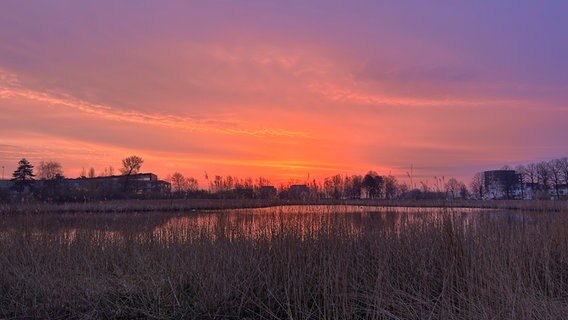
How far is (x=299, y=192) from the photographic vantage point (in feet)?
36.8

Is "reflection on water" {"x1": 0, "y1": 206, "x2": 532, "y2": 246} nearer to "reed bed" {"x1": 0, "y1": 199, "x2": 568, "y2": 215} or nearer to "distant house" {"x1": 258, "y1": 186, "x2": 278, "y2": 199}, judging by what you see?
"reed bed" {"x1": 0, "y1": 199, "x2": 568, "y2": 215}

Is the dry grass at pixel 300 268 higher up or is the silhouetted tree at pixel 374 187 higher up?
the silhouetted tree at pixel 374 187

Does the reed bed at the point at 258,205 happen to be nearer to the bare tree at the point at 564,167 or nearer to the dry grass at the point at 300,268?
the dry grass at the point at 300,268

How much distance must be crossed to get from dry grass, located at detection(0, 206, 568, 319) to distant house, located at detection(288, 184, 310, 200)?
111 centimetres

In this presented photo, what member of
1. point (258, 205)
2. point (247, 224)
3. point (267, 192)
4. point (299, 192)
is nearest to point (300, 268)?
point (247, 224)

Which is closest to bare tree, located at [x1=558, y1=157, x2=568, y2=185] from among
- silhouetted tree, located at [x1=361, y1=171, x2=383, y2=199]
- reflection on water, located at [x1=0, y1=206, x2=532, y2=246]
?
silhouetted tree, located at [x1=361, y1=171, x2=383, y2=199]

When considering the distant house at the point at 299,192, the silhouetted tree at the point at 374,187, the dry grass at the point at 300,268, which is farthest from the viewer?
the silhouetted tree at the point at 374,187

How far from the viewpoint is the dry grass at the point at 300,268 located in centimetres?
655

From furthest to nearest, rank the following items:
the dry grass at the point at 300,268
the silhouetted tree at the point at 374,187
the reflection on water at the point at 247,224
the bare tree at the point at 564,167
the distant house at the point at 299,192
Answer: the bare tree at the point at 564,167 → the silhouetted tree at the point at 374,187 → the distant house at the point at 299,192 → the reflection on water at the point at 247,224 → the dry grass at the point at 300,268

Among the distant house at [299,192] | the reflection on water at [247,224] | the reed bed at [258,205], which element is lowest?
the reflection on water at [247,224]

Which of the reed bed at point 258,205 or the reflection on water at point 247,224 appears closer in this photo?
the reflection on water at point 247,224

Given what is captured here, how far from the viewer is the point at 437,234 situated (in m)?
8.53

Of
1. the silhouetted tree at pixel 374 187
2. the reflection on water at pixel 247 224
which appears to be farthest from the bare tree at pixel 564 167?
the reflection on water at pixel 247 224

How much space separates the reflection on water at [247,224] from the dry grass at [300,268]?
0.13 feet
